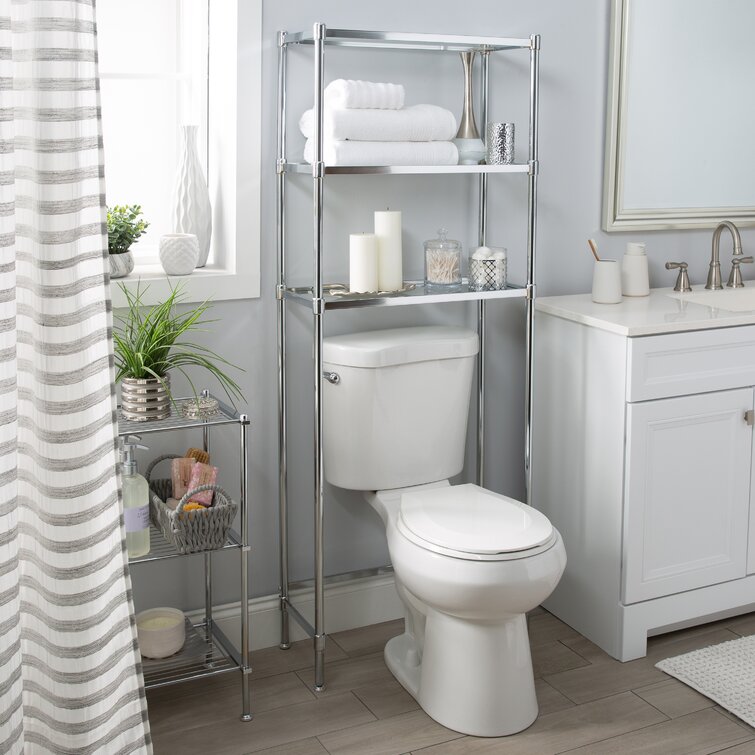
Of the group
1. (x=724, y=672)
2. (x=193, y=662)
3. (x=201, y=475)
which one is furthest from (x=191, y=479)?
(x=724, y=672)

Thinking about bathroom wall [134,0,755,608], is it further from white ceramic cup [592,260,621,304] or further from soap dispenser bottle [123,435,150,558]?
soap dispenser bottle [123,435,150,558]

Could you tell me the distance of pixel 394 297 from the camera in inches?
92.3

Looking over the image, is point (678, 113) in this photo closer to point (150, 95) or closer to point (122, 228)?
point (150, 95)

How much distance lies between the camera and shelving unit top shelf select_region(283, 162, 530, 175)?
2219 millimetres

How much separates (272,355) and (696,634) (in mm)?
1361

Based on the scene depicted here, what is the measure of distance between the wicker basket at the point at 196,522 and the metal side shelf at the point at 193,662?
0.31m

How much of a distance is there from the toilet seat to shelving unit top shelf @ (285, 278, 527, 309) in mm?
471

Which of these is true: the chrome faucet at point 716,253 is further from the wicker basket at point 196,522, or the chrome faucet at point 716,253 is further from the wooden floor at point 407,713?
the wicker basket at point 196,522

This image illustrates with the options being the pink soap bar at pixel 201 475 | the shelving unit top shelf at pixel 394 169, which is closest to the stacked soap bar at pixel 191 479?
the pink soap bar at pixel 201 475

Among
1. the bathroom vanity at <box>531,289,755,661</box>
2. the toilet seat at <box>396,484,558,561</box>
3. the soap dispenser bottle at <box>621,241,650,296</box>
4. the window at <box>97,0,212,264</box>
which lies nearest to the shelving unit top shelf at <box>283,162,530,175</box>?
the window at <box>97,0,212,264</box>

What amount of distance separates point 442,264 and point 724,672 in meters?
1.23

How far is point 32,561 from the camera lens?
73.0 inches

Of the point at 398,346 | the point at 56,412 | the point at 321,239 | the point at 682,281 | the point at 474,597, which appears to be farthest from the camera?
the point at 682,281

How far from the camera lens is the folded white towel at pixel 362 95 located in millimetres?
2246
